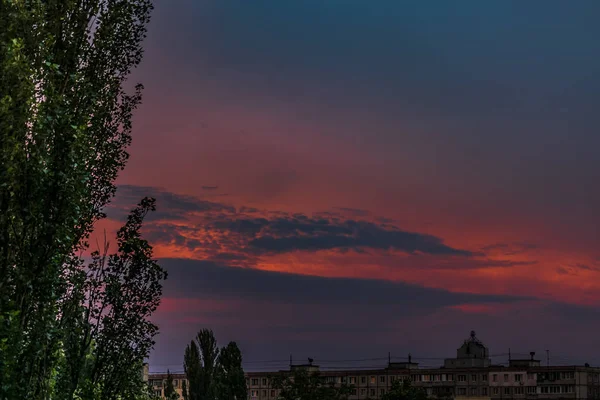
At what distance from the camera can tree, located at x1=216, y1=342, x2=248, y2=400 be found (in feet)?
313

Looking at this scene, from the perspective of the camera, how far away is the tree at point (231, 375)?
9525 cm

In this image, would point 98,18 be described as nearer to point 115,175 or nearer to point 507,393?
point 115,175

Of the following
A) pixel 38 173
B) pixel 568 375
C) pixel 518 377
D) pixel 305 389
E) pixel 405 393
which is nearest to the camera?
pixel 38 173

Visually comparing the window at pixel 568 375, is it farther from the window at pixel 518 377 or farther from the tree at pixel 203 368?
the tree at pixel 203 368

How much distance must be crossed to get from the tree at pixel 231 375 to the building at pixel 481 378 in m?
55.0

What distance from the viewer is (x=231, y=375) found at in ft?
322

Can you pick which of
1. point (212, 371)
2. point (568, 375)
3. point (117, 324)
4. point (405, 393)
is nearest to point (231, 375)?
point (212, 371)

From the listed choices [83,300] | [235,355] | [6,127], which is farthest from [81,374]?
[235,355]

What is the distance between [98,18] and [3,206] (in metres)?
8.33

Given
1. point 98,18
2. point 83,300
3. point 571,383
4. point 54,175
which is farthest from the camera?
point 571,383

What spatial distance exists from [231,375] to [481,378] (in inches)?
3054

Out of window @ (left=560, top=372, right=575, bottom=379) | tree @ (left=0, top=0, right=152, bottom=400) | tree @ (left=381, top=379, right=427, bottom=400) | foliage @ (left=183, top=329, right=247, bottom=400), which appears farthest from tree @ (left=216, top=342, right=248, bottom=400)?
window @ (left=560, top=372, right=575, bottom=379)

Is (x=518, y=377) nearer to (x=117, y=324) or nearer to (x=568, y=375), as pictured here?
(x=568, y=375)

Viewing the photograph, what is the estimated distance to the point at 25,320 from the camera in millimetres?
25047
